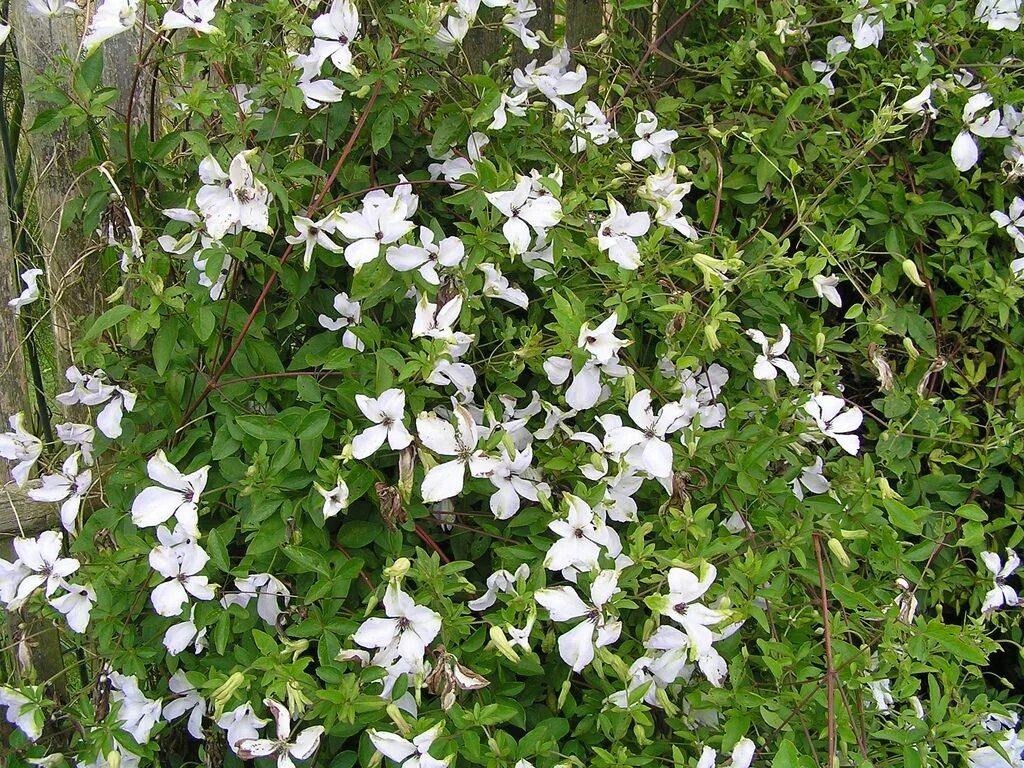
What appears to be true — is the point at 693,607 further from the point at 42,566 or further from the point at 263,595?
the point at 42,566

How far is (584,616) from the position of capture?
116 cm

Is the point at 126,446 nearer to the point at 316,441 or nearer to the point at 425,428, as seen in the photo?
the point at 316,441

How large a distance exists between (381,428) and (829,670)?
688mm

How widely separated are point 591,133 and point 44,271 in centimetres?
97

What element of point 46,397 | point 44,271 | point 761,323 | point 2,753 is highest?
point 44,271

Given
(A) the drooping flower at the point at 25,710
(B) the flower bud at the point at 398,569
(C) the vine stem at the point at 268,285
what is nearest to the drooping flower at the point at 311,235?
(C) the vine stem at the point at 268,285

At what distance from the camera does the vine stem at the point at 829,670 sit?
1.11 meters

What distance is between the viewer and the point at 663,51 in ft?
6.36

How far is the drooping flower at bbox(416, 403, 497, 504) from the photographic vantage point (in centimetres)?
114

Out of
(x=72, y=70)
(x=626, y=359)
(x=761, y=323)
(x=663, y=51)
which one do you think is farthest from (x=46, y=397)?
(x=663, y=51)

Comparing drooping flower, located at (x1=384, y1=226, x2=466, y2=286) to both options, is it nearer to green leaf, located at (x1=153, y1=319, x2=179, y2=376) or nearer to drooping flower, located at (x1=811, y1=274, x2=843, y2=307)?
green leaf, located at (x1=153, y1=319, x2=179, y2=376)

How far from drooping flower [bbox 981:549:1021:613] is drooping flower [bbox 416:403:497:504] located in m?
1.07

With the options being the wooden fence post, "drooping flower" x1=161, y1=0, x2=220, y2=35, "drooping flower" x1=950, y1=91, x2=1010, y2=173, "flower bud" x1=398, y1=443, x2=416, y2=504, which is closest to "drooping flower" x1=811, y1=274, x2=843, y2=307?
"drooping flower" x1=950, y1=91, x2=1010, y2=173

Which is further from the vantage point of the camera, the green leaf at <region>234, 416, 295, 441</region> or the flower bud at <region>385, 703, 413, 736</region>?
the green leaf at <region>234, 416, 295, 441</region>
